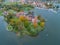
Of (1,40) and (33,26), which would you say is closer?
(1,40)

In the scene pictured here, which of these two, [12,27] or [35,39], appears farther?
[12,27]

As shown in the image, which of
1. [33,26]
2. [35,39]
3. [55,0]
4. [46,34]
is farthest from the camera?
[55,0]

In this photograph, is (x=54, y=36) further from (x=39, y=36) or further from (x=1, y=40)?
(x=1, y=40)

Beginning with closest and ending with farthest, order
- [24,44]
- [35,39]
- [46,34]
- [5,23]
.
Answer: [24,44] → [35,39] → [46,34] → [5,23]

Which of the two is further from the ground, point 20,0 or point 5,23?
point 5,23

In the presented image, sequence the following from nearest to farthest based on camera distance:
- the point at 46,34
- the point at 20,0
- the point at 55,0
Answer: the point at 46,34
the point at 20,0
the point at 55,0

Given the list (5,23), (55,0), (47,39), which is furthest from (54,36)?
(55,0)

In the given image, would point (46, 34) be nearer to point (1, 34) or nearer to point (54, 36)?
point (54, 36)

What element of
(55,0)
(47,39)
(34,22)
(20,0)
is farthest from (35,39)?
(55,0)

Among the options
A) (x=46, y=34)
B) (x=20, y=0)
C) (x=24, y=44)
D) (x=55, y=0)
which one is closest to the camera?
(x=24, y=44)
